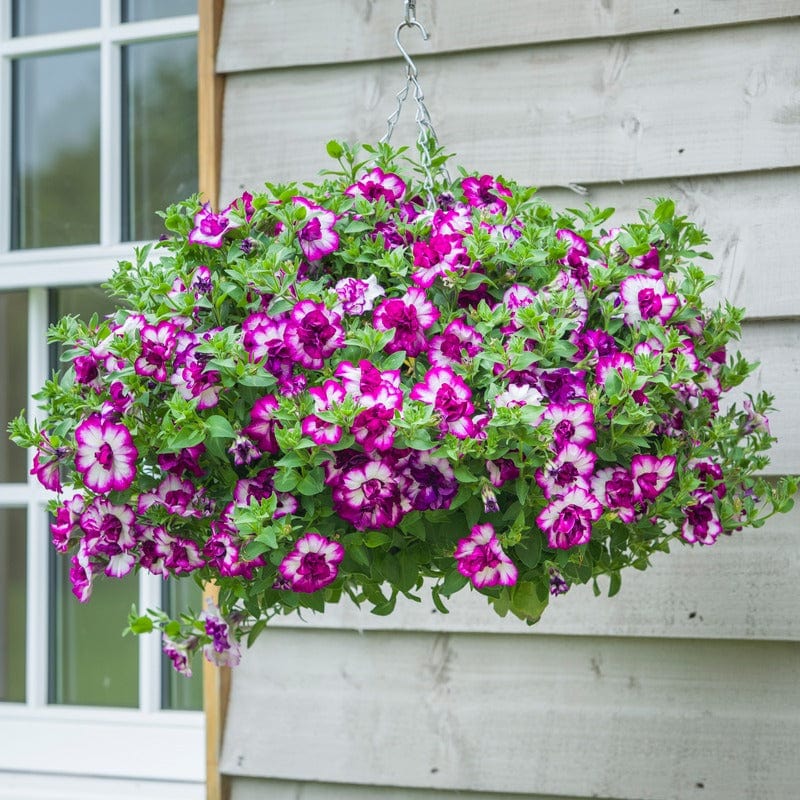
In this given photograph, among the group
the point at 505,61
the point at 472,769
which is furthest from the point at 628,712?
the point at 505,61

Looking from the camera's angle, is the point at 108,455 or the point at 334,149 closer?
the point at 108,455

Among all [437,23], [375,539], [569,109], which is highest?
[437,23]

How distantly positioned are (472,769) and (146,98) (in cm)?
118

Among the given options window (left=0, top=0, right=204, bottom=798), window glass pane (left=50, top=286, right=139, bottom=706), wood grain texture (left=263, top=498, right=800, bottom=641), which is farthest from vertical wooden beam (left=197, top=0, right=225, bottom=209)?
wood grain texture (left=263, top=498, right=800, bottom=641)

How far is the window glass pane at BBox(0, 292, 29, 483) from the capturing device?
178cm

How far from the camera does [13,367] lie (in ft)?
5.90

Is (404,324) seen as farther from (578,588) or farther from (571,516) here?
(578,588)

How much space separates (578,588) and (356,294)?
64 centimetres

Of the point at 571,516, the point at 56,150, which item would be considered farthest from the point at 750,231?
the point at 56,150

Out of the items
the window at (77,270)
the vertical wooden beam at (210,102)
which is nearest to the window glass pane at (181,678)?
the window at (77,270)

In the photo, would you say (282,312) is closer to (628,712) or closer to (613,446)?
(613,446)

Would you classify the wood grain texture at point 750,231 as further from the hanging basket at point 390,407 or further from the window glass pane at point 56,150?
the window glass pane at point 56,150

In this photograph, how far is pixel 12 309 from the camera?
1.79 meters

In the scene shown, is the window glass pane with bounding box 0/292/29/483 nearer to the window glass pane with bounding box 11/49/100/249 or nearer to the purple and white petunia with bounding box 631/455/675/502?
the window glass pane with bounding box 11/49/100/249
